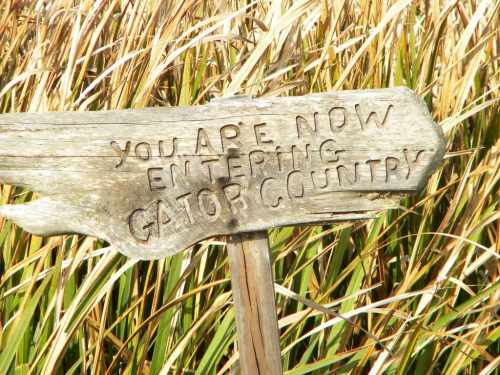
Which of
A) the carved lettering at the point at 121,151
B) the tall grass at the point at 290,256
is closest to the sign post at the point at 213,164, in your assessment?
the carved lettering at the point at 121,151

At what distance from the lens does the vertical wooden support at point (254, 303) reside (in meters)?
0.98

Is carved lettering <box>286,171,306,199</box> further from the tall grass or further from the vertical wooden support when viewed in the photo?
the tall grass

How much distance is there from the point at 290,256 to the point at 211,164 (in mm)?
638

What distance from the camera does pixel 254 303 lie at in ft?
3.25

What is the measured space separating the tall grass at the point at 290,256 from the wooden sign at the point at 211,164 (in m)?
0.25

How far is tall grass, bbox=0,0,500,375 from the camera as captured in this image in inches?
48.9

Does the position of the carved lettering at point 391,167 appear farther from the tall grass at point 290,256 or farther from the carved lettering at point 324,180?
the tall grass at point 290,256

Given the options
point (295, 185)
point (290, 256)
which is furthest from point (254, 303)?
point (290, 256)

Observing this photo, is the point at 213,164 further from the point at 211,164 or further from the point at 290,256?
the point at 290,256

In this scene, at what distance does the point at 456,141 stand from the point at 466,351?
518mm

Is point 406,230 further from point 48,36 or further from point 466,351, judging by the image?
point 48,36

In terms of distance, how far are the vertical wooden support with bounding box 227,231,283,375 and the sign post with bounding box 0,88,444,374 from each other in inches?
A: 1.5

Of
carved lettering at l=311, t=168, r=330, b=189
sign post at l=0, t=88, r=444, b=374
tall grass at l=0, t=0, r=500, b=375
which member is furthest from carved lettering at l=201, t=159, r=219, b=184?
tall grass at l=0, t=0, r=500, b=375

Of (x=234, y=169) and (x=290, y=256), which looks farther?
(x=290, y=256)
